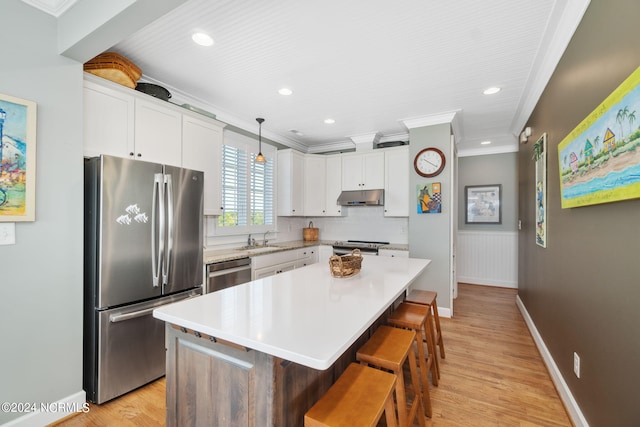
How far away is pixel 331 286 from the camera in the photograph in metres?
1.78

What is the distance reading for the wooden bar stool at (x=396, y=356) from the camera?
1407 mm

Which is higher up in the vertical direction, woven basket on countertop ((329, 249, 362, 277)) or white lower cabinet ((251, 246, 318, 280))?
woven basket on countertop ((329, 249, 362, 277))

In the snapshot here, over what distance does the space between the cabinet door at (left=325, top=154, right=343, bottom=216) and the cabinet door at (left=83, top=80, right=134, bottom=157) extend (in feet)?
9.98

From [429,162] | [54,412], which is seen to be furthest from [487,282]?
[54,412]

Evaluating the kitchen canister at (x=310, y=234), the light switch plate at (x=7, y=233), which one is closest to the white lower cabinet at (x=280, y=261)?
the kitchen canister at (x=310, y=234)

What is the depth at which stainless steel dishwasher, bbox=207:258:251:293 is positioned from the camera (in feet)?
9.31

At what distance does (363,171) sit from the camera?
179 inches

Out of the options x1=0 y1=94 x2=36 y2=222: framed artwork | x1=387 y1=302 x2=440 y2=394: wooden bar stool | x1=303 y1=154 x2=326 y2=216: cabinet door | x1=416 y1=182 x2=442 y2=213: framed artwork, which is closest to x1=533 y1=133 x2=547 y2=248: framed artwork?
x1=416 y1=182 x2=442 y2=213: framed artwork

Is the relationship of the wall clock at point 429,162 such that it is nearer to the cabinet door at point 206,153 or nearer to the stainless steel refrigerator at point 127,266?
the cabinet door at point 206,153

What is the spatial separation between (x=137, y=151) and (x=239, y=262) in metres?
1.48

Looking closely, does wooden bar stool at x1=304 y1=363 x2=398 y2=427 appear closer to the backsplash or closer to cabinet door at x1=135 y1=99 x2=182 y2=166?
cabinet door at x1=135 y1=99 x2=182 y2=166

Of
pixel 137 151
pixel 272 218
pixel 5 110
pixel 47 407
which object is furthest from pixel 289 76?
pixel 47 407

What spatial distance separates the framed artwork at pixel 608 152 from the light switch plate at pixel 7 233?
3.12m

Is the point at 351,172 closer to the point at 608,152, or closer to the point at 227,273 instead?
the point at 227,273
